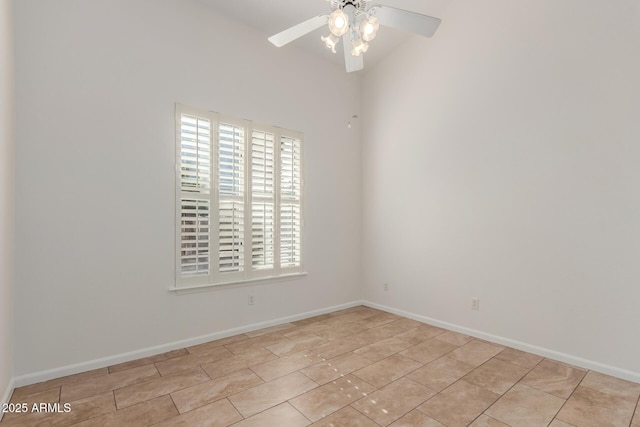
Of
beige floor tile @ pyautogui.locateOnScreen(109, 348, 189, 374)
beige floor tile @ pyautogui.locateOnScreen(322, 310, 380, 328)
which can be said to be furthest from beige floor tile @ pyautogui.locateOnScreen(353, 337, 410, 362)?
beige floor tile @ pyautogui.locateOnScreen(109, 348, 189, 374)

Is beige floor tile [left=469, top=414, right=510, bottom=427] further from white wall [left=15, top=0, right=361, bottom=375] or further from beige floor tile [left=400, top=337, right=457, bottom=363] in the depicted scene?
white wall [left=15, top=0, right=361, bottom=375]

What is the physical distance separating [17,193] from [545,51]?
4.49 meters

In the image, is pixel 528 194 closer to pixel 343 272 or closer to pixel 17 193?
pixel 343 272

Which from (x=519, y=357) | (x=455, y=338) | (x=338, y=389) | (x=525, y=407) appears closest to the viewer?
(x=525, y=407)

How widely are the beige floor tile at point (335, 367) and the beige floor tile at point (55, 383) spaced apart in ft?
5.39

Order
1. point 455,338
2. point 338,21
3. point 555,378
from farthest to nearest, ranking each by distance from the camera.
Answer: point 455,338 < point 555,378 < point 338,21

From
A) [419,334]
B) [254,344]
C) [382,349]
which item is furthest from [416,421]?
[254,344]

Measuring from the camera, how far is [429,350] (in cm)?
312

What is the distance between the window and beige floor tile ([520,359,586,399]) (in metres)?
2.52

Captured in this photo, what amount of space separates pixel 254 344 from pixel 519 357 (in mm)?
2457

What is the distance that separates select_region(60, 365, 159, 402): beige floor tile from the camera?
230 centimetres

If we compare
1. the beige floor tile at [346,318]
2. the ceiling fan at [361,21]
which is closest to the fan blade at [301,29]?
the ceiling fan at [361,21]

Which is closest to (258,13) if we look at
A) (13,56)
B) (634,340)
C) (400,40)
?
(400,40)

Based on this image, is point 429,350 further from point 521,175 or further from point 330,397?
point 521,175
